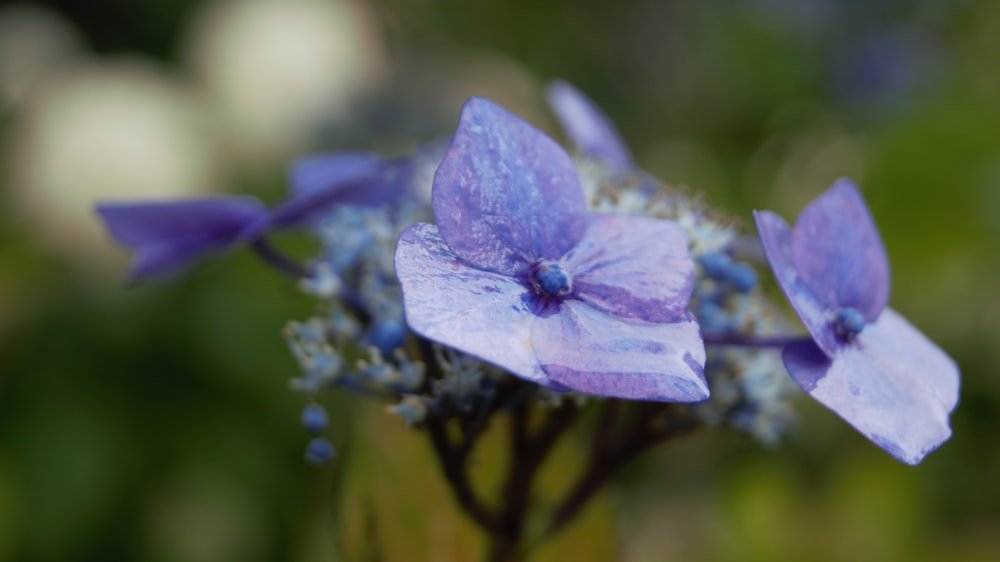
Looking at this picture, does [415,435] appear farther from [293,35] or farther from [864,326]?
[293,35]

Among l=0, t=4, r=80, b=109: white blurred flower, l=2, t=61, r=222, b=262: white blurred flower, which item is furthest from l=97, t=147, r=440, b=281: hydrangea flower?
l=0, t=4, r=80, b=109: white blurred flower

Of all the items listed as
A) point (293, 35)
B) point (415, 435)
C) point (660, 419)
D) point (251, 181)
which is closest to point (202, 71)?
point (293, 35)

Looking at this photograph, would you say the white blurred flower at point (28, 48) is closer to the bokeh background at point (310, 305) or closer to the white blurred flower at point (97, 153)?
the bokeh background at point (310, 305)

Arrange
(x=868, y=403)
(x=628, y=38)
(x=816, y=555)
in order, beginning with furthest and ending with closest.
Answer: (x=628, y=38) → (x=816, y=555) → (x=868, y=403)

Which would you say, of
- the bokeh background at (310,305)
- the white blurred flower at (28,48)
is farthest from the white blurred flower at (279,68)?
the white blurred flower at (28,48)

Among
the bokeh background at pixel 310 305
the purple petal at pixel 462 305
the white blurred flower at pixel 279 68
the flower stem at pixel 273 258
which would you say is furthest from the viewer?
the white blurred flower at pixel 279 68

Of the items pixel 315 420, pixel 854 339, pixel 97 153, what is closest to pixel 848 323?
pixel 854 339

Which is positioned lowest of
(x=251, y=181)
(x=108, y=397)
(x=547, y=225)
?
(x=108, y=397)
